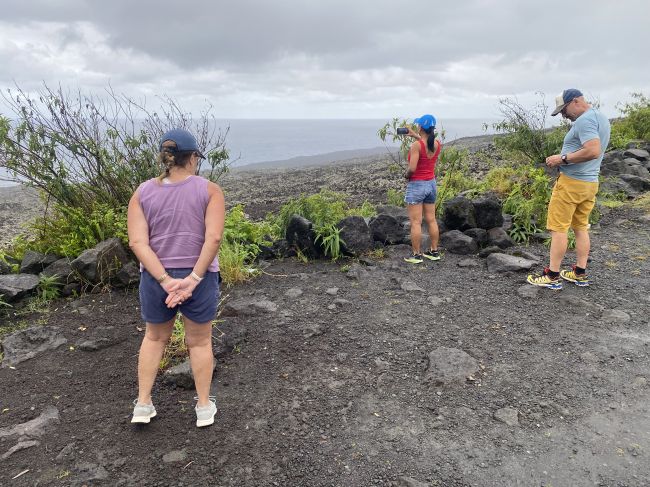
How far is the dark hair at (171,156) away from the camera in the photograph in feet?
10.0

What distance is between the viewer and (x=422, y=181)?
6480mm

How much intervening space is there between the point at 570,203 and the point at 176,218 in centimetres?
438

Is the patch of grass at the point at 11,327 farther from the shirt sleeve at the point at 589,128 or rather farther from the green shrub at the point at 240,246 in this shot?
the shirt sleeve at the point at 589,128

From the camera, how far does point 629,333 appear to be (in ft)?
14.8

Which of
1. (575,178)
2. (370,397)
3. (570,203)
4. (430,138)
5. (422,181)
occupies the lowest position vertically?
(370,397)

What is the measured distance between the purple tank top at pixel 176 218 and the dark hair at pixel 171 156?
12cm

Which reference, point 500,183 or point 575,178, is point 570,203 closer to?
point 575,178

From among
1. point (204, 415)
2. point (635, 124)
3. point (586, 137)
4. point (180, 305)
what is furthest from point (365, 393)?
point (635, 124)

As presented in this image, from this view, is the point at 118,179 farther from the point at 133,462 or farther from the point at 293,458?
the point at 293,458

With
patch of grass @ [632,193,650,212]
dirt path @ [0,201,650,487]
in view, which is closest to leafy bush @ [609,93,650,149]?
patch of grass @ [632,193,650,212]

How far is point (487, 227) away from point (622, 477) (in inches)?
193

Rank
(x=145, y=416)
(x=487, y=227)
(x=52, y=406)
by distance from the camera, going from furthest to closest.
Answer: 1. (x=487, y=227)
2. (x=52, y=406)
3. (x=145, y=416)

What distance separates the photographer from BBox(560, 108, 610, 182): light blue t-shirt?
5.08 meters

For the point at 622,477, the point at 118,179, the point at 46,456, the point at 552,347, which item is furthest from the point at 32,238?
the point at 622,477
